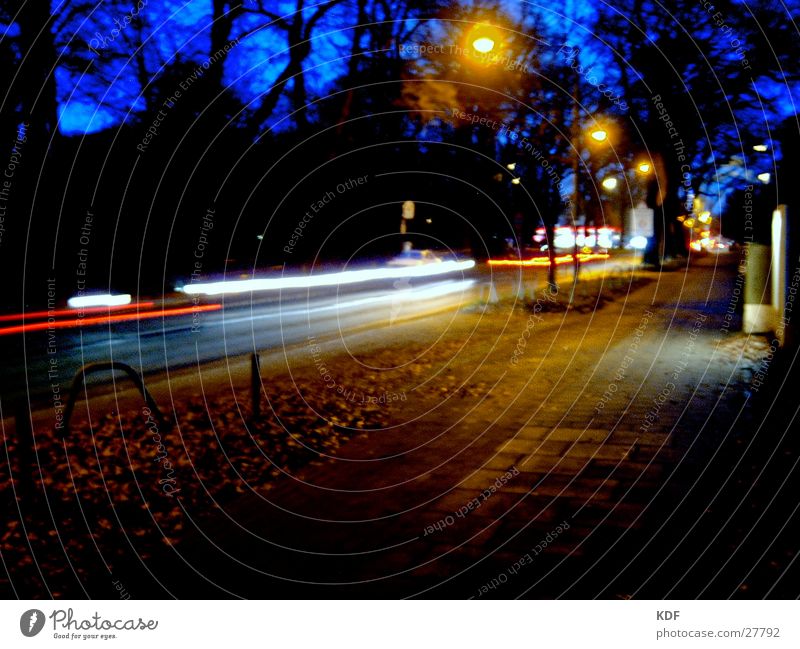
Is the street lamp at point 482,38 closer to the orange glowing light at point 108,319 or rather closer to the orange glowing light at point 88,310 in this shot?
the orange glowing light at point 108,319

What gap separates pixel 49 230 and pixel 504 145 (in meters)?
16.5

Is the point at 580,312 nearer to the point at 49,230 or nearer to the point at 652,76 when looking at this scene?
the point at 652,76

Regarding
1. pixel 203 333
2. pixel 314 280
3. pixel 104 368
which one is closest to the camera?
pixel 104 368

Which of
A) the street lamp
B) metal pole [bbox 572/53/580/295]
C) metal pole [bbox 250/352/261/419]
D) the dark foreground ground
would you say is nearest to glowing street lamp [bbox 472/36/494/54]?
the street lamp

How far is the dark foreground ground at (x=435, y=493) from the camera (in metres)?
4.97

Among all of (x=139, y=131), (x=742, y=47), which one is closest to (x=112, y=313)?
(x=139, y=131)

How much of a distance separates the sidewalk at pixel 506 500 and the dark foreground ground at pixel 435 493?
2cm

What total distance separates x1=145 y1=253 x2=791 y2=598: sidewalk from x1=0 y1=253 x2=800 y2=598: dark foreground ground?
22 mm

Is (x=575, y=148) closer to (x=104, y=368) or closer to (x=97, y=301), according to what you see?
(x=97, y=301)

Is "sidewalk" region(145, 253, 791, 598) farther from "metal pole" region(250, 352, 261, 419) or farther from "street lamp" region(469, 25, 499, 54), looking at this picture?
"street lamp" region(469, 25, 499, 54)

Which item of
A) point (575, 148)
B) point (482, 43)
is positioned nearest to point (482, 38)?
point (482, 43)

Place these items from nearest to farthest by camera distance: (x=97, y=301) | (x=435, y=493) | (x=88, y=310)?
(x=435, y=493) < (x=88, y=310) < (x=97, y=301)

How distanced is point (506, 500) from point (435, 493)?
1.97ft

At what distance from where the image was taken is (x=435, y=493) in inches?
257
